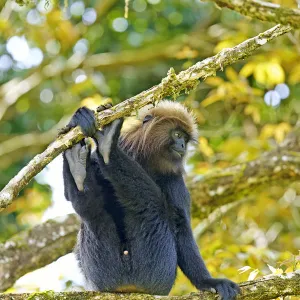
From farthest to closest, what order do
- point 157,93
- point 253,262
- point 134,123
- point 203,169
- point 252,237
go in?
point 252,237 → point 203,169 → point 253,262 → point 134,123 → point 157,93

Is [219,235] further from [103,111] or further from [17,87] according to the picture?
[103,111]

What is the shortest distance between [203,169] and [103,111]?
370 cm

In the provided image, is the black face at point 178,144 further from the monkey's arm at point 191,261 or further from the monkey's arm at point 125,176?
the monkey's arm at point 191,261

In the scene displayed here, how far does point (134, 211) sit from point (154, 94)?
1.35 m

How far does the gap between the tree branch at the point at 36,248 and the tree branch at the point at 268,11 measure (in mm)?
4230

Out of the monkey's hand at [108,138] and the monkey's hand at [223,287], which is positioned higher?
the monkey's hand at [108,138]

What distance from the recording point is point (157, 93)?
13.5 feet

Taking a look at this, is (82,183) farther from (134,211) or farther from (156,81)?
(156,81)

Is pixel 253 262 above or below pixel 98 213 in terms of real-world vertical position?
below

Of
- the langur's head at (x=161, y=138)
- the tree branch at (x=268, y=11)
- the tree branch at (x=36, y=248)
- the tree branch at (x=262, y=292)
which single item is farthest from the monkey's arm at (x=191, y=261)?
the tree branch at (x=268, y=11)

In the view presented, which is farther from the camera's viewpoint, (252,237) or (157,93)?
(252,237)

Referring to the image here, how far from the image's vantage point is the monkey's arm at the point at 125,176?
474cm

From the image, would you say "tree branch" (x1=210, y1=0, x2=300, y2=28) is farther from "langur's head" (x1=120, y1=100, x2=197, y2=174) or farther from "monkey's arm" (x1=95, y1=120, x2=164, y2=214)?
"langur's head" (x1=120, y1=100, x2=197, y2=174)

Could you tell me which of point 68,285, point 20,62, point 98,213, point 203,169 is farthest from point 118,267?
point 20,62
